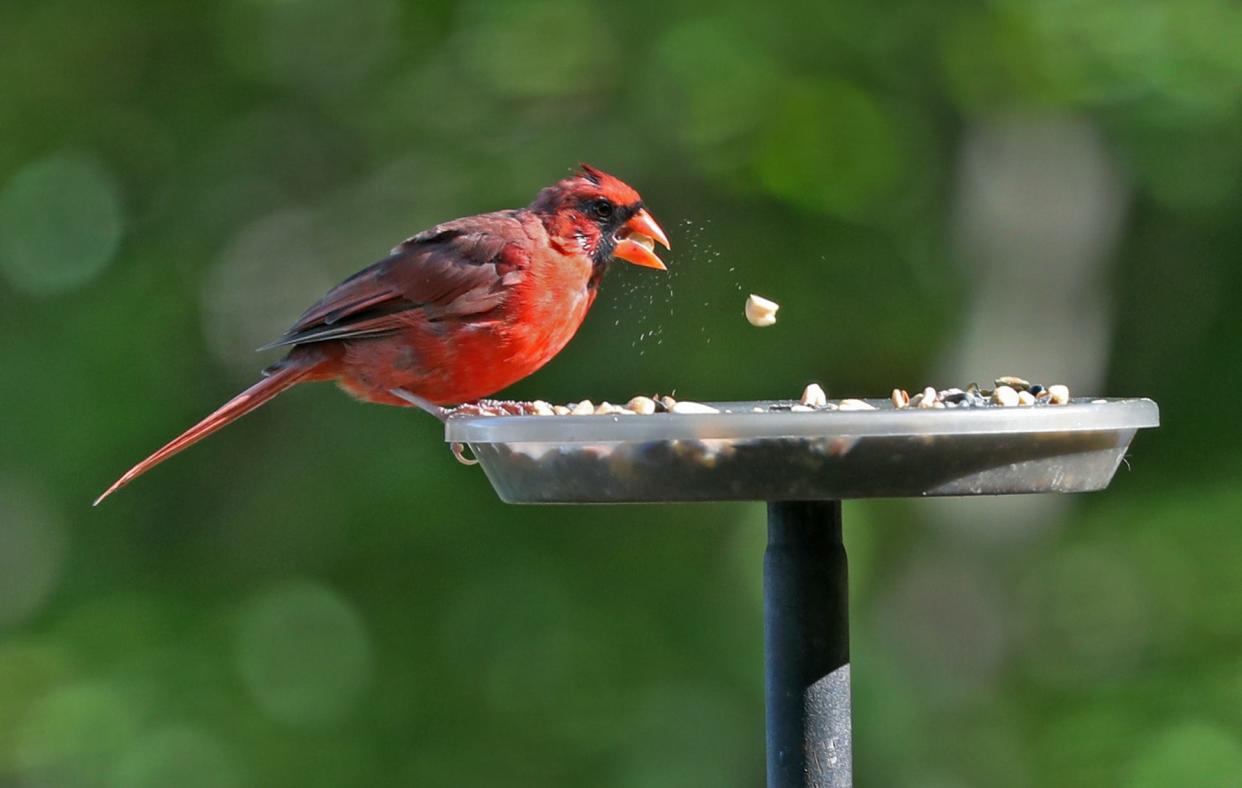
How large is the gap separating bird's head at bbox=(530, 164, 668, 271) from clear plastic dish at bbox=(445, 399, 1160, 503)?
5.59ft

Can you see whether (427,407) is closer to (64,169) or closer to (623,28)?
(623,28)

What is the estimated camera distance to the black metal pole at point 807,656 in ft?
6.98

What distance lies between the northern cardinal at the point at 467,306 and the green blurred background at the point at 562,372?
1.70 m

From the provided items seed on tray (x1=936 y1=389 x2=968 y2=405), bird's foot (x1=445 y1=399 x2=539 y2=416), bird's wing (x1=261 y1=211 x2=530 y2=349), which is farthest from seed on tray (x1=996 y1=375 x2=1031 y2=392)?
bird's wing (x1=261 y1=211 x2=530 y2=349)

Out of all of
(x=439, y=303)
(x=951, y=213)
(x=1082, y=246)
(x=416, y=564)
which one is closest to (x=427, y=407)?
(x=439, y=303)

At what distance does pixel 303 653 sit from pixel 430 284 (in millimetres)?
2550

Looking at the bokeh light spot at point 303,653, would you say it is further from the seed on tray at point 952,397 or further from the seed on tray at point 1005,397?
the seed on tray at point 1005,397

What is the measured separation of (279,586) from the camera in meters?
5.92

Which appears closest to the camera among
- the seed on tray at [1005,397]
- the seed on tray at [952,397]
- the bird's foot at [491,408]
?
the seed on tray at [1005,397]

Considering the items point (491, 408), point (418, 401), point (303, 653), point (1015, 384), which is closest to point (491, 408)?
point (491, 408)

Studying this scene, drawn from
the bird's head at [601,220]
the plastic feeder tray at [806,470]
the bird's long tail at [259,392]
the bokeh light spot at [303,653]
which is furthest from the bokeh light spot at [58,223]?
the plastic feeder tray at [806,470]

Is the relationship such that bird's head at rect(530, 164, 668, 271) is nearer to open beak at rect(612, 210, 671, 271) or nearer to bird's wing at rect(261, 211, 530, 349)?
open beak at rect(612, 210, 671, 271)

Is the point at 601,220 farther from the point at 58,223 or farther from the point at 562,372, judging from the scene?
the point at 58,223

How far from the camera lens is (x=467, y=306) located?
3.55m
